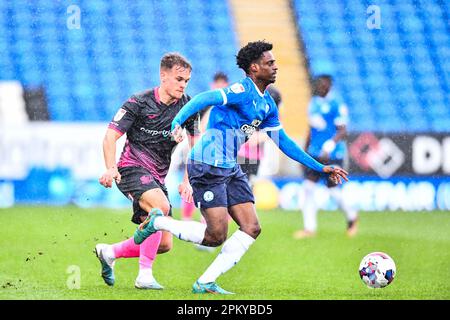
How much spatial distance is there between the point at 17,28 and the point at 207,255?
7.19m

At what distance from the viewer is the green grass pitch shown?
681 cm

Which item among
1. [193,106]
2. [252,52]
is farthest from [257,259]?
[193,106]

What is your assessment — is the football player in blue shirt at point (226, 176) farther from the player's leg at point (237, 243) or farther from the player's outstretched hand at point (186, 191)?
the player's outstretched hand at point (186, 191)

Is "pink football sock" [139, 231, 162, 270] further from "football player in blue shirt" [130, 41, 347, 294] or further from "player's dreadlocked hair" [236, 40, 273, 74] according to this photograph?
"player's dreadlocked hair" [236, 40, 273, 74]

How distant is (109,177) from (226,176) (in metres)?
0.78

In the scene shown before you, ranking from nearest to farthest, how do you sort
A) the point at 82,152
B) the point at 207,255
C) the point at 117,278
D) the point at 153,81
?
1. the point at 117,278
2. the point at 207,255
3. the point at 82,152
4. the point at 153,81

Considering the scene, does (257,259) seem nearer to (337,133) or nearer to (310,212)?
(310,212)

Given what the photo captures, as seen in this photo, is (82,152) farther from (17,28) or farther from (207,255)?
(207,255)

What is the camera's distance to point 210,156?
6.32 m

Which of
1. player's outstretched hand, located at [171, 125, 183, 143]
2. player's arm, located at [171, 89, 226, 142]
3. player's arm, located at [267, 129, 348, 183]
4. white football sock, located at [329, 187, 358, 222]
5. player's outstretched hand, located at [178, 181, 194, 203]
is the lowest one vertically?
white football sock, located at [329, 187, 358, 222]

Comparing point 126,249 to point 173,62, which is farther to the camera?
point 126,249

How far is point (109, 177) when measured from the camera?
251 inches

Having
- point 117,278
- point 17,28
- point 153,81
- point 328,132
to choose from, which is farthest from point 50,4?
point 117,278

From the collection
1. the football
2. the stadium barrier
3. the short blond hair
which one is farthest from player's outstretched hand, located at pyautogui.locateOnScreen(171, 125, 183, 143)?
the stadium barrier
